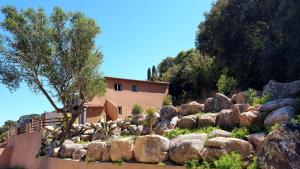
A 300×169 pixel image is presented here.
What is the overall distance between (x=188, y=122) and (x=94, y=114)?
2028cm

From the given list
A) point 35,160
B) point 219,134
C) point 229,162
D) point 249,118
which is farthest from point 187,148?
point 35,160

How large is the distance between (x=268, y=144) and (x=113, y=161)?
8.05 meters

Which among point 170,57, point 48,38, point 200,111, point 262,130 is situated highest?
point 170,57

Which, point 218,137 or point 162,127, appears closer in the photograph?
point 218,137

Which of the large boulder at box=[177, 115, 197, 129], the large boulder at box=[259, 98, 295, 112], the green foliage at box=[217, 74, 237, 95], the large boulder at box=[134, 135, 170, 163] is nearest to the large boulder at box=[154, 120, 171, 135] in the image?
the large boulder at box=[177, 115, 197, 129]

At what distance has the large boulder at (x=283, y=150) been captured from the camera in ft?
16.3

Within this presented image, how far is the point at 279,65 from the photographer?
17.9 m

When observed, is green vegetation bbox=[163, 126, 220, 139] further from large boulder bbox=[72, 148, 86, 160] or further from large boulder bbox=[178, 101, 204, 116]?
large boulder bbox=[72, 148, 86, 160]

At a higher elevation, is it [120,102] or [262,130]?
[120,102]

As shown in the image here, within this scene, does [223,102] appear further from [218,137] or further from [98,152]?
[98,152]

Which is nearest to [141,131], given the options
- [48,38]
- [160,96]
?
[48,38]

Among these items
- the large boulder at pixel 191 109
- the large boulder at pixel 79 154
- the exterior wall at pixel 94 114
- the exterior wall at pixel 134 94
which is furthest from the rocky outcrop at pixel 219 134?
the exterior wall at pixel 134 94

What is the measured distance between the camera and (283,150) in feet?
16.6

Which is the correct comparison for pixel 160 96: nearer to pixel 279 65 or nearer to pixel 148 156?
pixel 279 65
